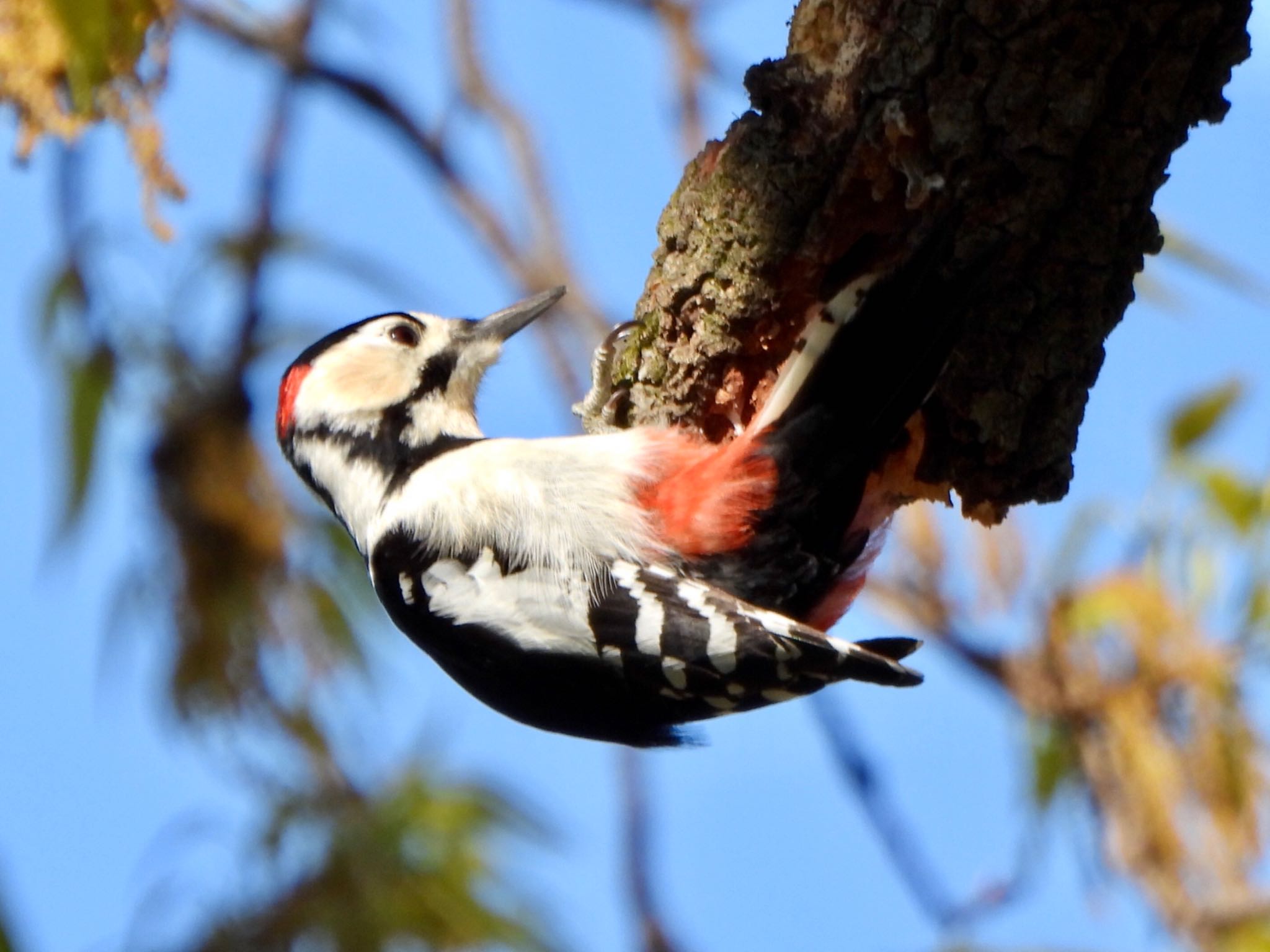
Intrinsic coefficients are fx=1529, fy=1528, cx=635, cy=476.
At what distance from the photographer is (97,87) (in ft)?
6.91

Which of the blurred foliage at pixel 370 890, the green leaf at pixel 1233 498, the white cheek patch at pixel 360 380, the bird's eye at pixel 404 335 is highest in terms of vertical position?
the bird's eye at pixel 404 335

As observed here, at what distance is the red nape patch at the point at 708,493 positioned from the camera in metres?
2.44

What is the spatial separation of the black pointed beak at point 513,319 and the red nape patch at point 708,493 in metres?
0.62

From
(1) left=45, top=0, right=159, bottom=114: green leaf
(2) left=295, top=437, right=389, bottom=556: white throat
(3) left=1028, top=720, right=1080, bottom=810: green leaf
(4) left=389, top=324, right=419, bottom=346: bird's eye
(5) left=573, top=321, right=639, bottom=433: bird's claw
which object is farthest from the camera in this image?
(3) left=1028, top=720, right=1080, bottom=810: green leaf

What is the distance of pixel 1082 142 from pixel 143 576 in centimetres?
278

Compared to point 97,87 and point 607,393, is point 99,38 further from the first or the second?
point 607,393

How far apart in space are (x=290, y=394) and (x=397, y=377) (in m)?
0.23

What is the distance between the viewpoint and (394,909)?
380cm

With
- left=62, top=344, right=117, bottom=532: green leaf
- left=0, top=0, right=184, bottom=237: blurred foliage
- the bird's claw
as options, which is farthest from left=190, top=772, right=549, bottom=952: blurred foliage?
left=0, top=0, right=184, bottom=237: blurred foliage

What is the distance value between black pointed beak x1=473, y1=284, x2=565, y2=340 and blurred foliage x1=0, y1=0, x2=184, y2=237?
38.0 inches

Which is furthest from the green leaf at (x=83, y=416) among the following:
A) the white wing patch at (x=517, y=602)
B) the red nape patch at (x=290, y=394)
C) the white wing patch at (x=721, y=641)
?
the white wing patch at (x=721, y=641)

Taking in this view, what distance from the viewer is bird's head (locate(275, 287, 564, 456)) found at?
9.74ft

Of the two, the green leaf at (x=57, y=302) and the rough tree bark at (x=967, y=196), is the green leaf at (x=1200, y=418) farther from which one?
the green leaf at (x=57, y=302)

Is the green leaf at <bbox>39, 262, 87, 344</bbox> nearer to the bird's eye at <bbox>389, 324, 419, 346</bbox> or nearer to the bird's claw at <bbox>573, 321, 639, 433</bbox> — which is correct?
the bird's eye at <bbox>389, 324, 419, 346</bbox>
